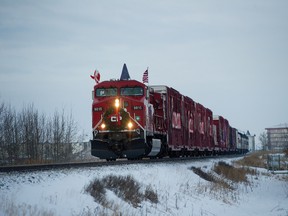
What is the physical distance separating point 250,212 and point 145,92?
8215 mm

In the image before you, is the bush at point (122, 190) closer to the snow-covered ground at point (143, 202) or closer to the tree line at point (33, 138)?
the snow-covered ground at point (143, 202)

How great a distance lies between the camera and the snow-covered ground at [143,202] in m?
8.68

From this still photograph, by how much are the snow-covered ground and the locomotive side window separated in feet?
15.7

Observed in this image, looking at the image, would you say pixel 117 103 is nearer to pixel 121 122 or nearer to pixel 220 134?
pixel 121 122

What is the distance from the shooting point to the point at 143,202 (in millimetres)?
12273

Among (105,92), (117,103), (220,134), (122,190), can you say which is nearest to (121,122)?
(117,103)

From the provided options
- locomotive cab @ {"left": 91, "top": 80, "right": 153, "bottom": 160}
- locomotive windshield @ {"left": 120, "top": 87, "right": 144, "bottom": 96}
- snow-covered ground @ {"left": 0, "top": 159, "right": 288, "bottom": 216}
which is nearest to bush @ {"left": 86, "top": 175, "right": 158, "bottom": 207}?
snow-covered ground @ {"left": 0, "top": 159, "right": 288, "bottom": 216}

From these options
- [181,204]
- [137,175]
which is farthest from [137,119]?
[181,204]

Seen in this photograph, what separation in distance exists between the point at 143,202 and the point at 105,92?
10.6m

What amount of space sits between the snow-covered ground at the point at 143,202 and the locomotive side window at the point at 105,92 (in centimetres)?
480

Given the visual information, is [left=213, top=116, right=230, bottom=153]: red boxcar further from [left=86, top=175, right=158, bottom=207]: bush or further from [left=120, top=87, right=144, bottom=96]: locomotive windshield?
[left=86, top=175, right=158, bottom=207]: bush

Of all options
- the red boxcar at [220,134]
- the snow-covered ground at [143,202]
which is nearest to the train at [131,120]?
the snow-covered ground at [143,202]

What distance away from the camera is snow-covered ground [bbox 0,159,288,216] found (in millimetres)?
8680

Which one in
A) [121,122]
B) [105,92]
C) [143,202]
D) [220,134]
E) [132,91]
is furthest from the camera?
[220,134]
